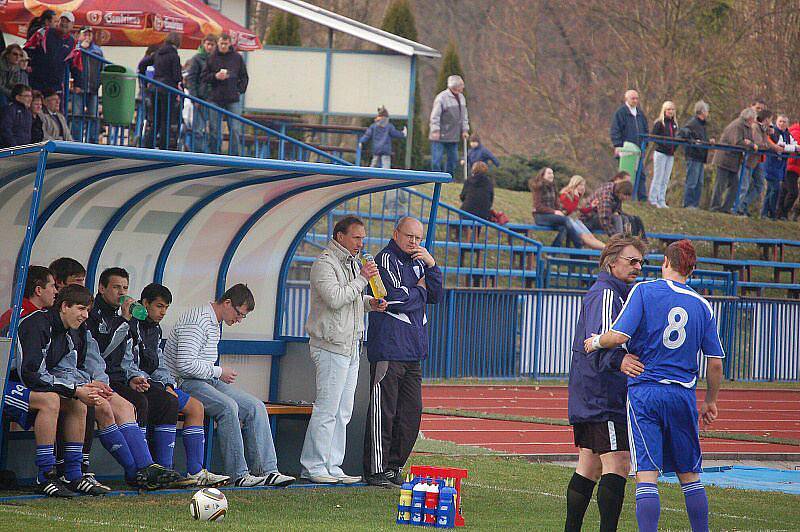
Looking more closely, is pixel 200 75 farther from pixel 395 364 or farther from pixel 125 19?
pixel 395 364

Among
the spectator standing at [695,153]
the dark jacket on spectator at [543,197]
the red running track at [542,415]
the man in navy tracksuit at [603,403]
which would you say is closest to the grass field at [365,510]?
the man in navy tracksuit at [603,403]


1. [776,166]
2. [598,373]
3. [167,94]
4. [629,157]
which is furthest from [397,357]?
[776,166]

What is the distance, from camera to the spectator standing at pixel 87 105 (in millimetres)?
16969

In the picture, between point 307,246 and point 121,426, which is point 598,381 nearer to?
point 121,426

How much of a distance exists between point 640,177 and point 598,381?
898 inches

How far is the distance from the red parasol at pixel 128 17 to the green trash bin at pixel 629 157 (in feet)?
42.0

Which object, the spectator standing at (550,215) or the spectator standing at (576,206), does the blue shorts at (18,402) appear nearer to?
the spectator standing at (550,215)

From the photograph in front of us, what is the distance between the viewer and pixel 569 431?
1559cm

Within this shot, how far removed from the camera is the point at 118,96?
17203 millimetres

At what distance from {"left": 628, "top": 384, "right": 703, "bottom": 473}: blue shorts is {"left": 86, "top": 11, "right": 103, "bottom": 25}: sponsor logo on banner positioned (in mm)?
11092

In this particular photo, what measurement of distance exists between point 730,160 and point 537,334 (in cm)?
1052

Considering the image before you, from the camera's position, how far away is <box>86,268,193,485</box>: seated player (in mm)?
9648

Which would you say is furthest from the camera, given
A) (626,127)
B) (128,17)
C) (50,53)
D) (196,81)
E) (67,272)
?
(626,127)

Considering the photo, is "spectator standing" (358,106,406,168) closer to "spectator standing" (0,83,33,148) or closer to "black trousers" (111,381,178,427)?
"spectator standing" (0,83,33,148)
